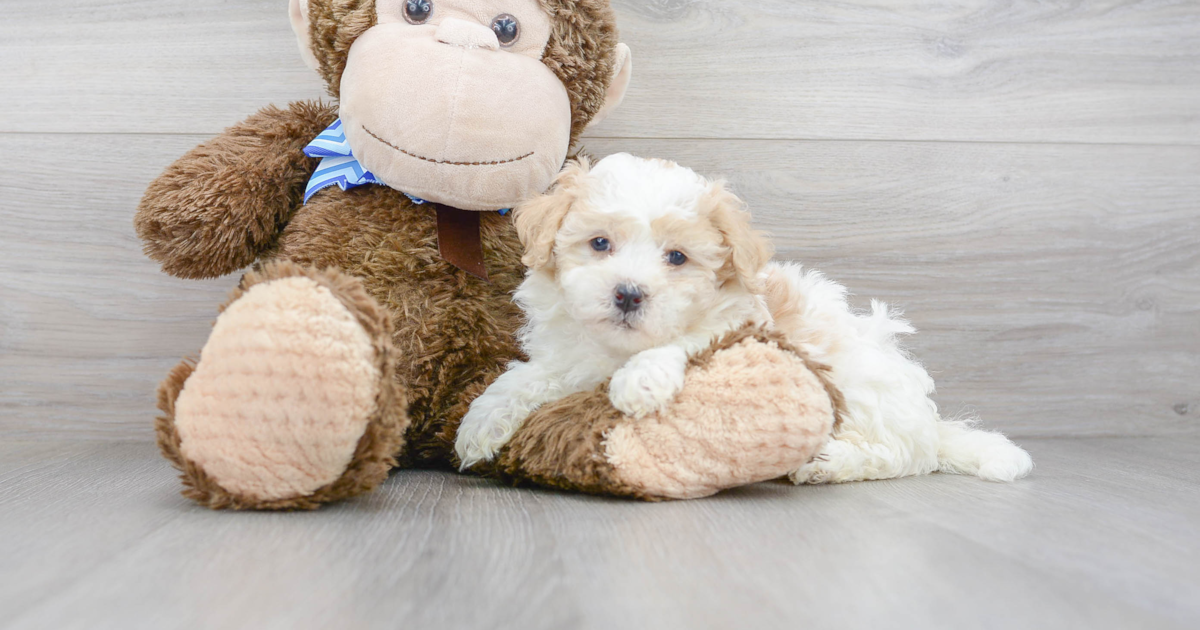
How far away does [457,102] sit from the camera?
1004 mm

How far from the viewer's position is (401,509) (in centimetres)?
86

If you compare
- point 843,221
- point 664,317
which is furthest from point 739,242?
point 843,221

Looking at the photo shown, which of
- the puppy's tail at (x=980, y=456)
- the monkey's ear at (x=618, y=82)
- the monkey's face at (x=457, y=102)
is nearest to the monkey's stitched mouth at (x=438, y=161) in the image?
the monkey's face at (x=457, y=102)

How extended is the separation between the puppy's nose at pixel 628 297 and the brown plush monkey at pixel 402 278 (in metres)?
0.09

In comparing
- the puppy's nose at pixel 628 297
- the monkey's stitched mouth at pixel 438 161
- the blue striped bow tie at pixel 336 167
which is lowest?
the blue striped bow tie at pixel 336 167

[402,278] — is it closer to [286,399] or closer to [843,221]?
[286,399]

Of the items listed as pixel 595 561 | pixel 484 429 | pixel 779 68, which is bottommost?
pixel 484 429

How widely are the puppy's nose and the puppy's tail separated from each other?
53 centimetres

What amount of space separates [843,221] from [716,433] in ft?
2.47

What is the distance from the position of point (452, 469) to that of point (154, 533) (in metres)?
0.46

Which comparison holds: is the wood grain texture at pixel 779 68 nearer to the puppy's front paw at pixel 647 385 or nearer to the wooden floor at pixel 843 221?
the wooden floor at pixel 843 221

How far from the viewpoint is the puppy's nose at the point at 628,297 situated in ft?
3.07

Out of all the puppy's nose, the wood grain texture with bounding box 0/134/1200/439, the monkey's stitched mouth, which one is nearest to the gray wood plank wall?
the wood grain texture with bounding box 0/134/1200/439

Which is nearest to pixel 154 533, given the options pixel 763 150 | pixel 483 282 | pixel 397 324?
pixel 397 324
